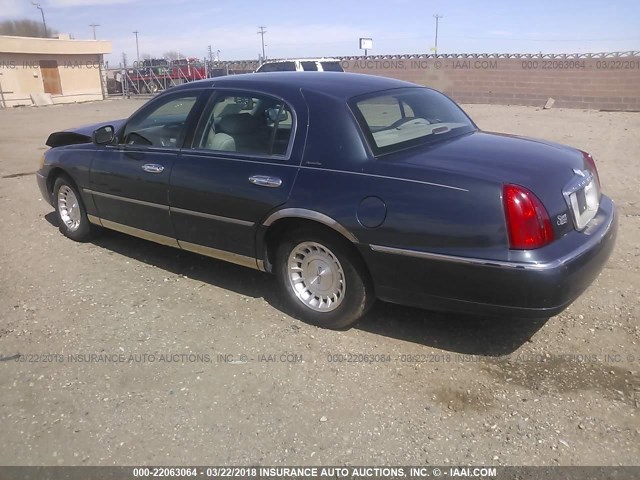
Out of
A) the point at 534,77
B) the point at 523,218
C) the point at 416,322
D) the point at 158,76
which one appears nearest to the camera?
the point at 523,218

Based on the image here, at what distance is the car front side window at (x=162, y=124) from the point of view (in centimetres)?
445

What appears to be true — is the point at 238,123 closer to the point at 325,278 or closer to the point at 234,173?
the point at 234,173

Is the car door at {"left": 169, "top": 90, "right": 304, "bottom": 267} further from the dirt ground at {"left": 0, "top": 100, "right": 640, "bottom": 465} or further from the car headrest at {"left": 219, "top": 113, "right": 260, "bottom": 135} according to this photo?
the dirt ground at {"left": 0, "top": 100, "right": 640, "bottom": 465}

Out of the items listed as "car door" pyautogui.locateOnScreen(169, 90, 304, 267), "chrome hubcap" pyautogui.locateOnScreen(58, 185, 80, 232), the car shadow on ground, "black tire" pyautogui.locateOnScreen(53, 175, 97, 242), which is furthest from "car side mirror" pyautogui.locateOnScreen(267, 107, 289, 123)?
"chrome hubcap" pyautogui.locateOnScreen(58, 185, 80, 232)

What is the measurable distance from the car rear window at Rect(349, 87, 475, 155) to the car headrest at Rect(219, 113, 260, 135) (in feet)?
2.58

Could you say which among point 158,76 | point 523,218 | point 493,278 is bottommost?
point 493,278

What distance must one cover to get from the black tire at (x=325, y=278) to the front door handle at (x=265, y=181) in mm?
347

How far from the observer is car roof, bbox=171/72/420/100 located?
12.8 feet

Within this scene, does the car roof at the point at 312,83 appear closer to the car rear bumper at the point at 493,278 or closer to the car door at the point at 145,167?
the car door at the point at 145,167

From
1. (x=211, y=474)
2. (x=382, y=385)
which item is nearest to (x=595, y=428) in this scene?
(x=382, y=385)

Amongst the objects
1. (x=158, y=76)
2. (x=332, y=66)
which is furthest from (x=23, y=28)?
(x=332, y=66)

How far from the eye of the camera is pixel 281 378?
329cm

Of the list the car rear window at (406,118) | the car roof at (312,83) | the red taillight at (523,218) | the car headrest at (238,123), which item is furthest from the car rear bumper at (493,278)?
the car headrest at (238,123)

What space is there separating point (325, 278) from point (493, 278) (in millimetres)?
1156
